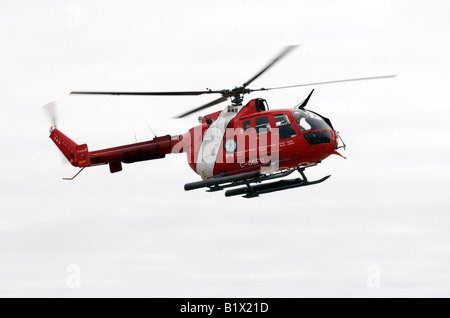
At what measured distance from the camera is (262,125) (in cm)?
2619

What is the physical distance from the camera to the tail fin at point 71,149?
30031 mm

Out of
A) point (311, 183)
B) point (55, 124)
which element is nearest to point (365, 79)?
point (311, 183)

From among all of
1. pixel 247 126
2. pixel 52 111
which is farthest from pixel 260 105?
pixel 52 111

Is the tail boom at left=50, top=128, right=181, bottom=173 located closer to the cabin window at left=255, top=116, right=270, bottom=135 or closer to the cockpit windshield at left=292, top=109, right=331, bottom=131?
the cabin window at left=255, top=116, right=270, bottom=135

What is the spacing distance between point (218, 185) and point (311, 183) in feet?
11.3

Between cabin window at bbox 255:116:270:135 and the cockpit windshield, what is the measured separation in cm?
103

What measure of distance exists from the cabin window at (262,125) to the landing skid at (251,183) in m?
1.66

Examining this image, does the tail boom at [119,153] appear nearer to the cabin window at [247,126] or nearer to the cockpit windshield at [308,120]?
the cabin window at [247,126]

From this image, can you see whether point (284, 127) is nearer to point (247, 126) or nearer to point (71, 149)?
point (247, 126)

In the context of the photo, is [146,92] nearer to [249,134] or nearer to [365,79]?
[249,134]

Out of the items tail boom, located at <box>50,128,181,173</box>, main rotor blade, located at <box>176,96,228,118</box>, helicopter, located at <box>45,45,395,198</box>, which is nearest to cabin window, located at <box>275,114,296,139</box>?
helicopter, located at <box>45,45,395,198</box>

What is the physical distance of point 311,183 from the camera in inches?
1038

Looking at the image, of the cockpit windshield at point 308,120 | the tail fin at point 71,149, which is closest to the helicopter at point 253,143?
the cockpit windshield at point 308,120

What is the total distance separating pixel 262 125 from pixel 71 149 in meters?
9.01
